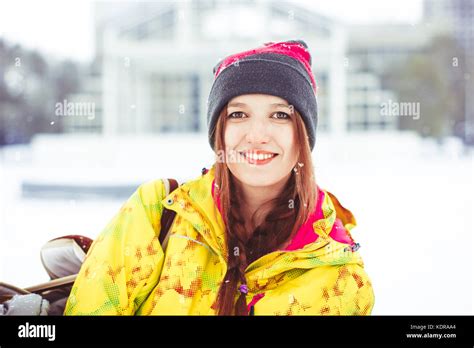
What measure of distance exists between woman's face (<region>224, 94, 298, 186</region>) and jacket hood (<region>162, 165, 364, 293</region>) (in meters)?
0.18

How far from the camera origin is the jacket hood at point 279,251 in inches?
65.1

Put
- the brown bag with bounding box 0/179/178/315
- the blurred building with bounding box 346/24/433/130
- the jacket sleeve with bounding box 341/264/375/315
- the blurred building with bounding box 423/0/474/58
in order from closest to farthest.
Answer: the jacket sleeve with bounding box 341/264/375/315
the brown bag with bounding box 0/179/178/315
the blurred building with bounding box 423/0/474/58
the blurred building with bounding box 346/24/433/130

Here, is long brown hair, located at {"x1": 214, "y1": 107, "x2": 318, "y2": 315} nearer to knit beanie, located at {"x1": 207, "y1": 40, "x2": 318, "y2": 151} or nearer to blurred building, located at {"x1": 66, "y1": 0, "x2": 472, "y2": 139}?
knit beanie, located at {"x1": 207, "y1": 40, "x2": 318, "y2": 151}

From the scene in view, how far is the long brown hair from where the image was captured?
172 centimetres

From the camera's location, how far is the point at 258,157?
174cm

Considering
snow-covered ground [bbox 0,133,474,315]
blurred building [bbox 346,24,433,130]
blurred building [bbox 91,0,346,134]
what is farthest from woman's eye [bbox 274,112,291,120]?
blurred building [bbox 346,24,433,130]

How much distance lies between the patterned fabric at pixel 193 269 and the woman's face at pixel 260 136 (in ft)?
0.68

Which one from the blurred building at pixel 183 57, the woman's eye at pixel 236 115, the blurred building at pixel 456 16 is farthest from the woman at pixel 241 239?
the blurred building at pixel 183 57

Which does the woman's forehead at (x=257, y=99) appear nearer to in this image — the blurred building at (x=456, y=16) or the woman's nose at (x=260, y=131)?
the woman's nose at (x=260, y=131)

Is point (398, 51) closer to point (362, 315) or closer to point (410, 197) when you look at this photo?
point (410, 197)

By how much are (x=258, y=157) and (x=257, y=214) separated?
275 mm

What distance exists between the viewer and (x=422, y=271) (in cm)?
315

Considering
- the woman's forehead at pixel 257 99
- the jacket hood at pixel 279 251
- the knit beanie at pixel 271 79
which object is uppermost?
the knit beanie at pixel 271 79
